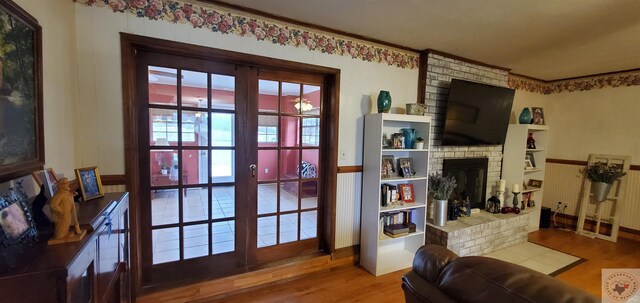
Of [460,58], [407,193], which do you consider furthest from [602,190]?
[407,193]

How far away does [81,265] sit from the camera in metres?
0.90

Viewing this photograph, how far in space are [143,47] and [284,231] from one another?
1.95 metres

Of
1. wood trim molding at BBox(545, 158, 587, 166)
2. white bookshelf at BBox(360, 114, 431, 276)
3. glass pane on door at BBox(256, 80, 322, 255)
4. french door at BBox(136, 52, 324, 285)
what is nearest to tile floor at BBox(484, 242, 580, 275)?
white bookshelf at BBox(360, 114, 431, 276)

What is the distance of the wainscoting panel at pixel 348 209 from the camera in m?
2.81

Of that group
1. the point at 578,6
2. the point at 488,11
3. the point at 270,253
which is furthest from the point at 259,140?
the point at 578,6

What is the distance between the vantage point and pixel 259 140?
8.12 ft

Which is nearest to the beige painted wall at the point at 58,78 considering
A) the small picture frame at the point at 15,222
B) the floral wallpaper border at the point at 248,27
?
the floral wallpaper border at the point at 248,27

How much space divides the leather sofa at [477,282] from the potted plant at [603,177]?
14.2 feet

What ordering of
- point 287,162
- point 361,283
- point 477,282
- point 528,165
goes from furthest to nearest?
1. point 528,165
2. point 287,162
3. point 361,283
4. point 477,282

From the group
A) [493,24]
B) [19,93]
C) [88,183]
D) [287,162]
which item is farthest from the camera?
[287,162]

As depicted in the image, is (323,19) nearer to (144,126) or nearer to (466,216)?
(144,126)

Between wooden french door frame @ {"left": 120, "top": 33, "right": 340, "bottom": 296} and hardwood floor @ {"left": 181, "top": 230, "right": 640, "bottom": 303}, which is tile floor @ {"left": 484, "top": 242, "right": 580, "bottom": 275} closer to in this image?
hardwood floor @ {"left": 181, "top": 230, "right": 640, "bottom": 303}

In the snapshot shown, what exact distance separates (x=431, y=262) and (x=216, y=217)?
190cm

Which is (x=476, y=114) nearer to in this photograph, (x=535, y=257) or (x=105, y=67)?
(x=535, y=257)
